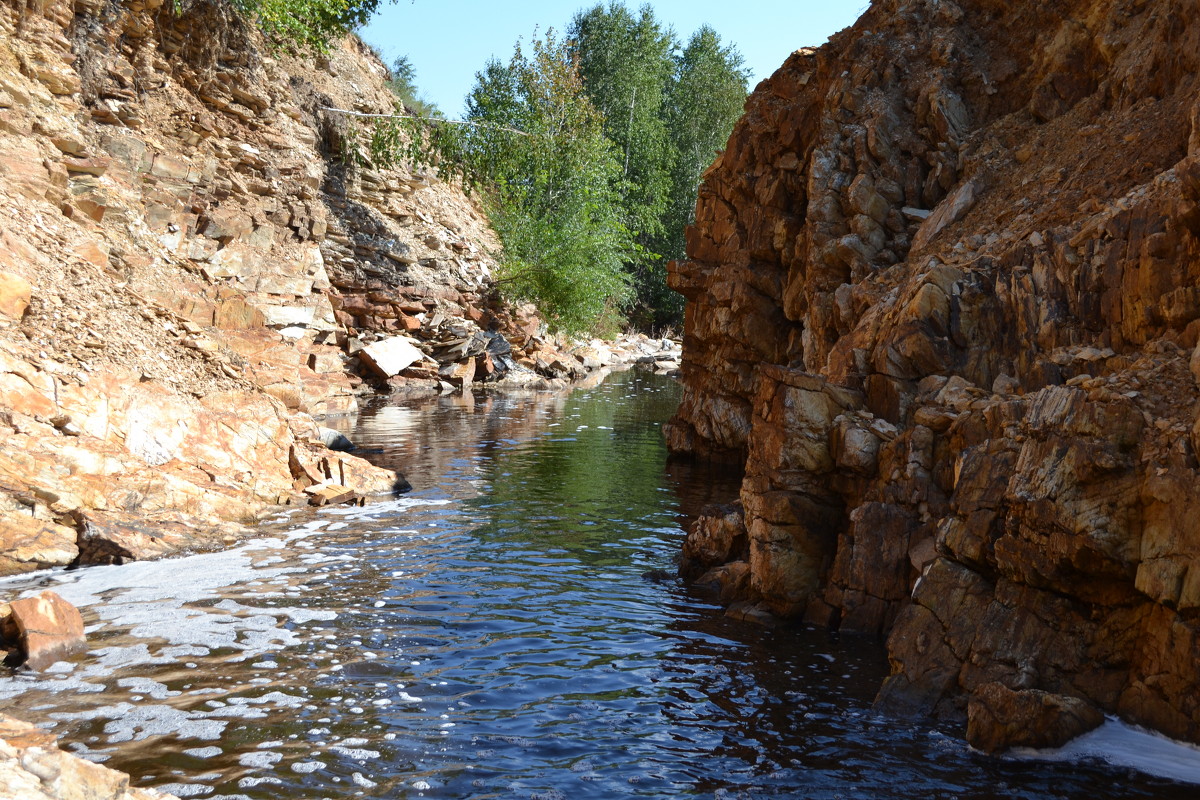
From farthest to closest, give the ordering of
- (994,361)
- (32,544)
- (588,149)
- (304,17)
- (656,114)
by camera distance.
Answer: (656,114), (588,149), (304,17), (32,544), (994,361)

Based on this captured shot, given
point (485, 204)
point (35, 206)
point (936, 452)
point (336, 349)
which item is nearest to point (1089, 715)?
point (936, 452)

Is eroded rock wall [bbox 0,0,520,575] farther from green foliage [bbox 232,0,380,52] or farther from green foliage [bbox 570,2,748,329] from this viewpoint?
green foliage [bbox 570,2,748,329]

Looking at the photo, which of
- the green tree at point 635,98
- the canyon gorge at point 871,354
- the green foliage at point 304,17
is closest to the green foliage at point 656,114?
the green tree at point 635,98

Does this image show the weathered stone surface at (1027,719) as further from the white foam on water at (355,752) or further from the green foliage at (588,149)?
the green foliage at (588,149)

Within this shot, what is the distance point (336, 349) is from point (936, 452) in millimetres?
26062

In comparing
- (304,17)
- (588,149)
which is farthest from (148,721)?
(588,149)

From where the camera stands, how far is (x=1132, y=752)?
6.82m

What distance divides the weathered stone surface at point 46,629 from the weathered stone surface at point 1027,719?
7.64m

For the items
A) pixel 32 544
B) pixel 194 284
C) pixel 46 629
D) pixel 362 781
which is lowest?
pixel 362 781

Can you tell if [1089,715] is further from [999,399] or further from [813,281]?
[813,281]

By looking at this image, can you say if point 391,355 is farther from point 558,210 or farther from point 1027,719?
point 1027,719

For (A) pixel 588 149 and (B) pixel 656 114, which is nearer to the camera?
(A) pixel 588 149

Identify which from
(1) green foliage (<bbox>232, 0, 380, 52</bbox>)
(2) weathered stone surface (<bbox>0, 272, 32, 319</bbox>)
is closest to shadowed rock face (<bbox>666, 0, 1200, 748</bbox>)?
(2) weathered stone surface (<bbox>0, 272, 32, 319</bbox>)

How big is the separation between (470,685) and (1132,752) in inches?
207
